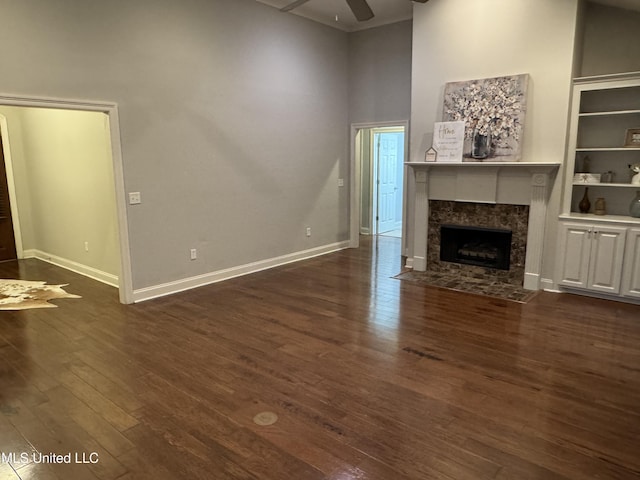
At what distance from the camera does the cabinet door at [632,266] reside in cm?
441

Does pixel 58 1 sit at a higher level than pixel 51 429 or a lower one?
higher

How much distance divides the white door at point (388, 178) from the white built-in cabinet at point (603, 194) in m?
4.06

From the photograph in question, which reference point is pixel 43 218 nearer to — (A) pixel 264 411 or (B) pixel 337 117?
(B) pixel 337 117

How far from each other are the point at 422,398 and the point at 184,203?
354 centimetres

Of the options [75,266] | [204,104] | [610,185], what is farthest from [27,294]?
[610,185]

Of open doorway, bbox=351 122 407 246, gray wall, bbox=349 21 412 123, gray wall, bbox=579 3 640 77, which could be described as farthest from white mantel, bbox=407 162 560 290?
open doorway, bbox=351 122 407 246

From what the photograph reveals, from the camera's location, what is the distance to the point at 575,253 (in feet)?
15.7

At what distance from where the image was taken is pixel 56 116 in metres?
5.84

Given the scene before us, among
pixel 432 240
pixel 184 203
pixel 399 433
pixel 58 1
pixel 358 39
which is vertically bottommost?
pixel 399 433

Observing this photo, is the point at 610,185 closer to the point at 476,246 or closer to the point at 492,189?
the point at 492,189

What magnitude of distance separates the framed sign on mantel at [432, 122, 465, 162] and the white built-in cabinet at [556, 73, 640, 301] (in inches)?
46.4

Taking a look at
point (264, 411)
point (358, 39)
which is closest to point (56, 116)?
point (358, 39)

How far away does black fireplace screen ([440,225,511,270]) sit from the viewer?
17.6 ft

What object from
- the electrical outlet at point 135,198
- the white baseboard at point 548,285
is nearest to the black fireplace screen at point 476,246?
the white baseboard at point 548,285
